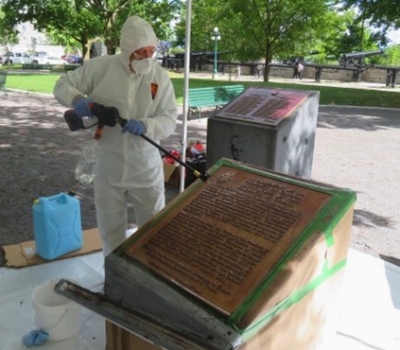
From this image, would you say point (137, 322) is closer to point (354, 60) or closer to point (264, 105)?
point (264, 105)

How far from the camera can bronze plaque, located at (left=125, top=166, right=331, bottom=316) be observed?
166 centimetres

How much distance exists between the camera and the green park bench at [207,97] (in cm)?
898

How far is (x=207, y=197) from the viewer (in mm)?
2115

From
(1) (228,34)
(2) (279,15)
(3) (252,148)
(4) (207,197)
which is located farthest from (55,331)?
(1) (228,34)

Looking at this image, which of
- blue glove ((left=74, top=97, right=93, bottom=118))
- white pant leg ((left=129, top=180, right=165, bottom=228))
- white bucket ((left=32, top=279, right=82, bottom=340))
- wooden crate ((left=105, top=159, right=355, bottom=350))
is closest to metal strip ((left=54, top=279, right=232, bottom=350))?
wooden crate ((left=105, top=159, right=355, bottom=350))

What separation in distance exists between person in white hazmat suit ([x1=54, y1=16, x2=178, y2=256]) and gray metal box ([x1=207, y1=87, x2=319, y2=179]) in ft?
4.77

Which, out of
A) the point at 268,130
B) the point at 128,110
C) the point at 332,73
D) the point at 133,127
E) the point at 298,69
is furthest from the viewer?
the point at 332,73

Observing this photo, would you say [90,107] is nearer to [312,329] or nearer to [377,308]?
[312,329]

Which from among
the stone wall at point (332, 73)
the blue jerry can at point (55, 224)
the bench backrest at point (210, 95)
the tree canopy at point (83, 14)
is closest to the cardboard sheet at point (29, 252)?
the blue jerry can at point (55, 224)

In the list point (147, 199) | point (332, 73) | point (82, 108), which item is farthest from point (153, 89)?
point (332, 73)

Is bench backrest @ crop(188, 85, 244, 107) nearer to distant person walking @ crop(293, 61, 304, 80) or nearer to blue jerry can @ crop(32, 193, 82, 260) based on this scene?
blue jerry can @ crop(32, 193, 82, 260)

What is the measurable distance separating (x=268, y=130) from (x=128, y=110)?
1666 mm

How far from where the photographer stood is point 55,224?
3.17m

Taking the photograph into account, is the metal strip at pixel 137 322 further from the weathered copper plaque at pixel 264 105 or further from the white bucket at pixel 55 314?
the weathered copper plaque at pixel 264 105
